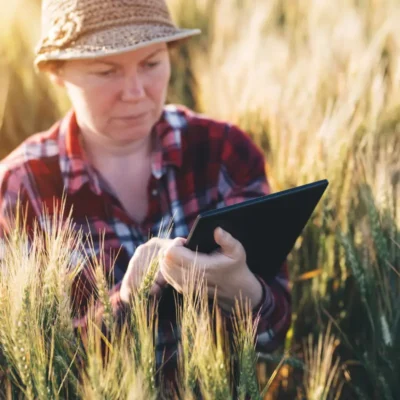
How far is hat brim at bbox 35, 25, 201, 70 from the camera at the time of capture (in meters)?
1.39

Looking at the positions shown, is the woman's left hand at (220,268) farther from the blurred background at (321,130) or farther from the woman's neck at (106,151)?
the woman's neck at (106,151)

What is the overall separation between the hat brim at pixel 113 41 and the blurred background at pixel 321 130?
56 cm

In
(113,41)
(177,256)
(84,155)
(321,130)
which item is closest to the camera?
(177,256)

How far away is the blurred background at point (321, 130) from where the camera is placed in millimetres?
1544

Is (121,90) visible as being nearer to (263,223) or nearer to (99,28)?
(99,28)

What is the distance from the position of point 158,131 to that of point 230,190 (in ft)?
0.71

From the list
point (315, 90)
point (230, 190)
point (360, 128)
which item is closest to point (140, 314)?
point (230, 190)

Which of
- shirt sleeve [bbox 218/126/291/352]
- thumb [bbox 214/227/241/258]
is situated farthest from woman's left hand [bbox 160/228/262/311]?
shirt sleeve [bbox 218/126/291/352]

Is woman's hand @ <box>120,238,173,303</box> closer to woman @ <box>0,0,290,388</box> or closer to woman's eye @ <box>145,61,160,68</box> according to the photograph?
woman @ <box>0,0,290,388</box>

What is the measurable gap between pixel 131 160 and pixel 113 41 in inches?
12.8

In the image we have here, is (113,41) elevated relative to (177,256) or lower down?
elevated

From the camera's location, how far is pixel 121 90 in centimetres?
145

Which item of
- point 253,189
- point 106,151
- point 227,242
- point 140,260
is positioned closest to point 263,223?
point 227,242

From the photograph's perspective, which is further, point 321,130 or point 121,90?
point 321,130
